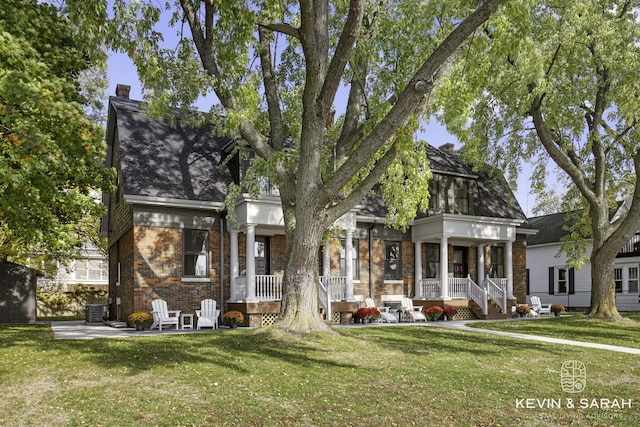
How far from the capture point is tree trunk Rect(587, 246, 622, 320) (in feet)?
66.5

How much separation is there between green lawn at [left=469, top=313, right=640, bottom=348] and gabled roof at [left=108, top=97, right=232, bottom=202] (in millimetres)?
10856

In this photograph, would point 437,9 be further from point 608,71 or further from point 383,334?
point 608,71

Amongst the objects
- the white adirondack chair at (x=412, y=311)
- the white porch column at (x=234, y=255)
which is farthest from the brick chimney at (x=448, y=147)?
the white porch column at (x=234, y=255)

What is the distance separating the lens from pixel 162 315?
694 inches

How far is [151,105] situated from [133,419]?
26.4 ft

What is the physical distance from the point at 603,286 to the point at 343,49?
49.3ft

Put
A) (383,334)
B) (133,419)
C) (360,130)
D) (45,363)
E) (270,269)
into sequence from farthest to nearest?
(270,269)
(383,334)
(360,130)
(45,363)
(133,419)

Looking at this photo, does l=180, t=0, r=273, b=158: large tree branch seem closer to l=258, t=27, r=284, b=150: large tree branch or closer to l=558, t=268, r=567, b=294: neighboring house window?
l=258, t=27, r=284, b=150: large tree branch

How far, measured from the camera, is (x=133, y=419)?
6.39 m

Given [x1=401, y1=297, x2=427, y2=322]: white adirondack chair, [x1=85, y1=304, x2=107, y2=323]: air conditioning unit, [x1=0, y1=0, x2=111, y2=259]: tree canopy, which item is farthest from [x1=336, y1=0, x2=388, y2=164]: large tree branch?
[x1=85, y1=304, x2=107, y2=323]: air conditioning unit

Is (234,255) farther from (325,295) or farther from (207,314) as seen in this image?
(325,295)

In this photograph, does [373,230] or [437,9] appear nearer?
[437,9]

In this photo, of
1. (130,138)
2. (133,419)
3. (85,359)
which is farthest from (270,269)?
(133,419)

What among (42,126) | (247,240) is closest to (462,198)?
(247,240)
